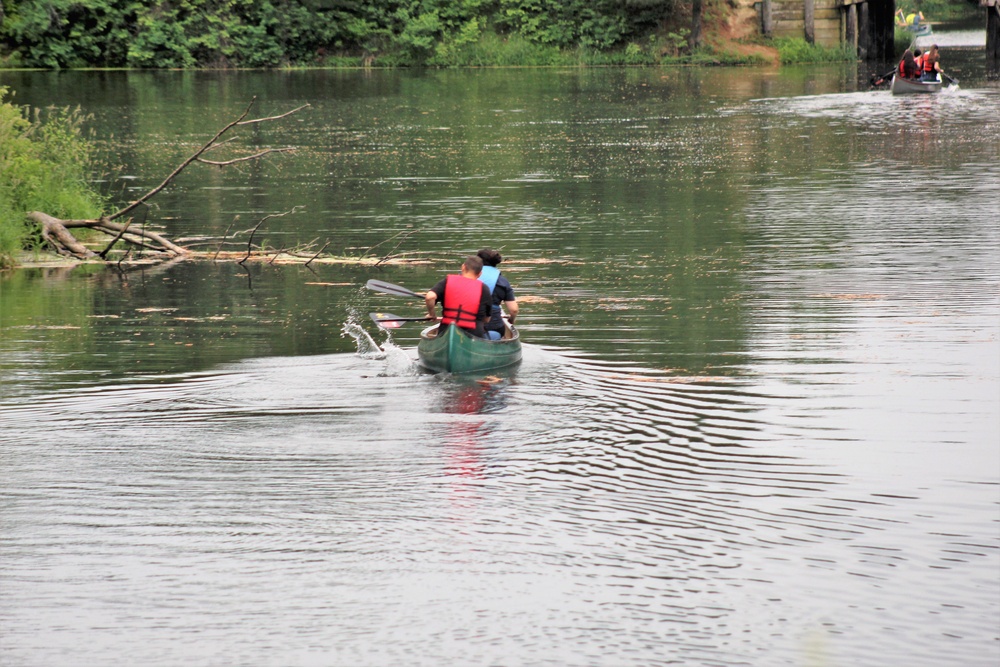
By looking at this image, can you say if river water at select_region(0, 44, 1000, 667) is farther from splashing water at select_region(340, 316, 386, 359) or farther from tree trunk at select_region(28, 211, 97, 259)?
tree trunk at select_region(28, 211, 97, 259)

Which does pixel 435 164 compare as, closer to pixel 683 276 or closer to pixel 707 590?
pixel 683 276

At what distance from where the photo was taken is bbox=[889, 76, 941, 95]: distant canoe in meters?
47.9

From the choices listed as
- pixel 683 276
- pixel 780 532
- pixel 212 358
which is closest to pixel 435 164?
pixel 683 276

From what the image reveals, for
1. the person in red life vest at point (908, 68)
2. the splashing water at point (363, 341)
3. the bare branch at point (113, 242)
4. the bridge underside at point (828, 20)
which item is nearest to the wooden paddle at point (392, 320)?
the splashing water at point (363, 341)

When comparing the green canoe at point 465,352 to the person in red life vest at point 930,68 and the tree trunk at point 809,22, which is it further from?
the tree trunk at point 809,22

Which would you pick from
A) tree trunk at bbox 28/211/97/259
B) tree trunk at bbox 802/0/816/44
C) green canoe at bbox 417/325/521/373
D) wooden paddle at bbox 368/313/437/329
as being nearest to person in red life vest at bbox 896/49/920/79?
tree trunk at bbox 802/0/816/44

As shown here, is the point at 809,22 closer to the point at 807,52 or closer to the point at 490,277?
the point at 807,52

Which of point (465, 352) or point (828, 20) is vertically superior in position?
point (828, 20)

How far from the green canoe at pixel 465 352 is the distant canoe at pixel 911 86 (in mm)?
36668

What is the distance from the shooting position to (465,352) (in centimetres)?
1452

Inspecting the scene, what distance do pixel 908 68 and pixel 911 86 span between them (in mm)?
680

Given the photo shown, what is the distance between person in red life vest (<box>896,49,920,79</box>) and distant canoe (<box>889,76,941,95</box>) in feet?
1.21

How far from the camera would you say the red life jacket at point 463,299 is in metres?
14.9

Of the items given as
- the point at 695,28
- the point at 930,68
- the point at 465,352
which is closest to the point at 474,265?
the point at 465,352
